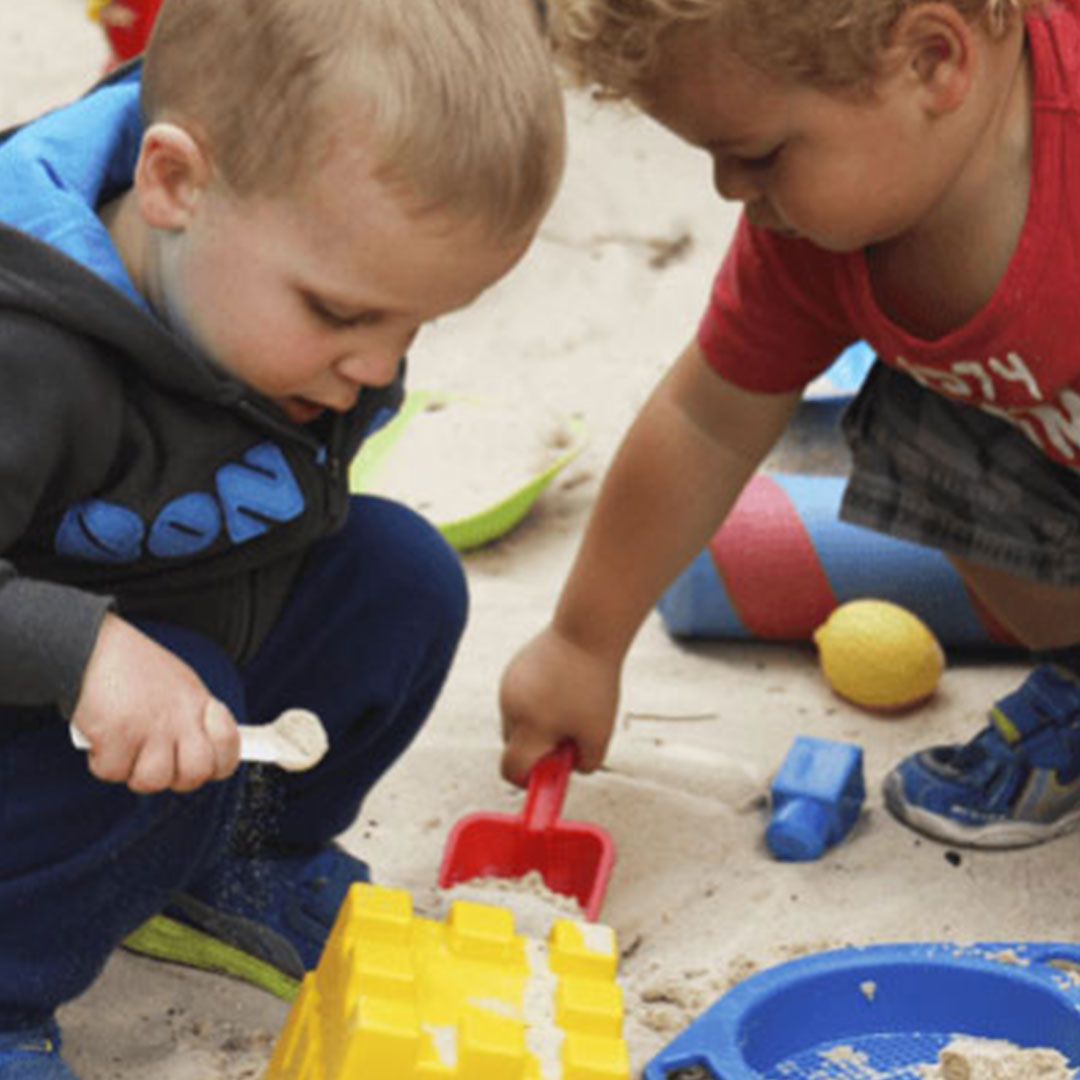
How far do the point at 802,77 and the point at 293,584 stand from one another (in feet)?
1.52

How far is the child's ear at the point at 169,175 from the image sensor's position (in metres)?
1.12

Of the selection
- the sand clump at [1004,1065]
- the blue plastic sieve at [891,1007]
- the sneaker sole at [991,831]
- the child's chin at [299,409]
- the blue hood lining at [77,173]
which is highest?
the blue hood lining at [77,173]

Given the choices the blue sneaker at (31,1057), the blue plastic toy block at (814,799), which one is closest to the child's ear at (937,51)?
the blue plastic toy block at (814,799)

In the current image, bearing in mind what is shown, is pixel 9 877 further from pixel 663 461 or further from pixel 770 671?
pixel 770 671

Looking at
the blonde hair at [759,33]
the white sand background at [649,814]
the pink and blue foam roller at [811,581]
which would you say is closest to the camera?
the blonde hair at [759,33]

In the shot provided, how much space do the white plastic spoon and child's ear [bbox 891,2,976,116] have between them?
0.55m

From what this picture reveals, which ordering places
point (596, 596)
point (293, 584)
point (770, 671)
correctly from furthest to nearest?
point (770, 671)
point (596, 596)
point (293, 584)

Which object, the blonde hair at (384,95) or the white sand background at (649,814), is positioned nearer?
the blonde hair at (384,95)

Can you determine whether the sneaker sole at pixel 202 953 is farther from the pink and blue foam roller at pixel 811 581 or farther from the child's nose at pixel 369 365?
the pink and blue foam roller at pixel 811 581

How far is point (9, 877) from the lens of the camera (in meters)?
1.19

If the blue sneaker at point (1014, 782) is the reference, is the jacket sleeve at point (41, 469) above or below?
above

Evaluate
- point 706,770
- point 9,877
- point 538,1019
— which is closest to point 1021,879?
point 706,770

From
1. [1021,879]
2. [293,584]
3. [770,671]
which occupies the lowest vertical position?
[770,671]

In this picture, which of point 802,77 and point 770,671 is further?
point 770,671
